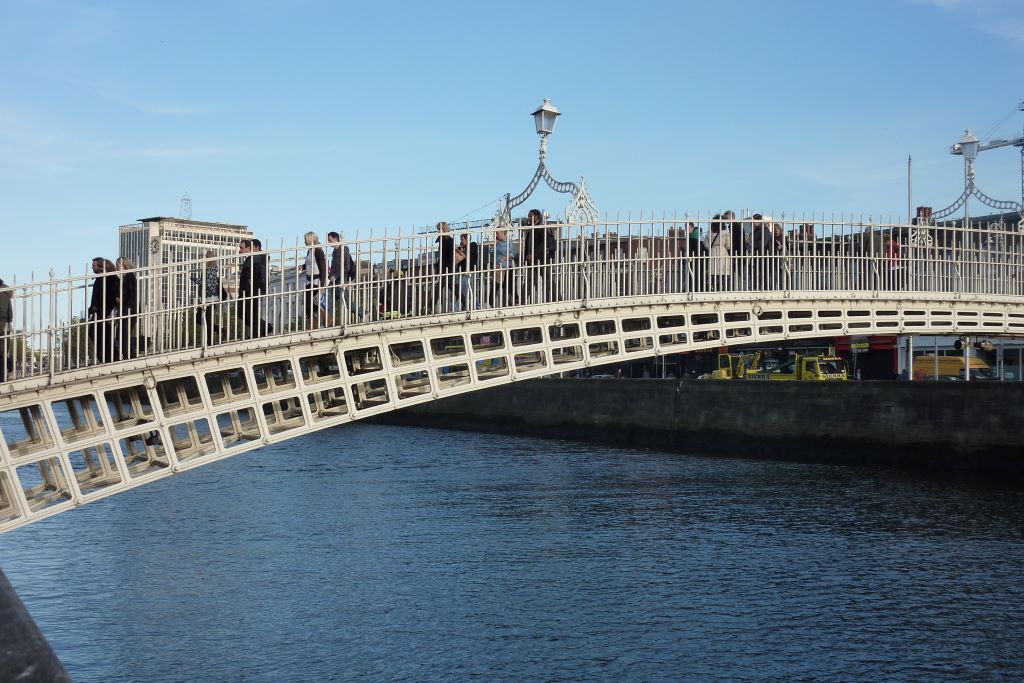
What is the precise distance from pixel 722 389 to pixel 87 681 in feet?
96.4

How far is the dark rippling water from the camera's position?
1391cm

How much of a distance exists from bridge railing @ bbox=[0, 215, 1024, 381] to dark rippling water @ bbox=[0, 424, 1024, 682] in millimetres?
4141

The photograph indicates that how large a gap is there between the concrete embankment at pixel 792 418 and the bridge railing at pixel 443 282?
424 inches

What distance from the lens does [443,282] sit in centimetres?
1505

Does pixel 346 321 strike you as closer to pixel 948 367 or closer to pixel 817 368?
pixel 817 368

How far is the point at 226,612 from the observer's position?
16.1m

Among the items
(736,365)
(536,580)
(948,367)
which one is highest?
(736,365)

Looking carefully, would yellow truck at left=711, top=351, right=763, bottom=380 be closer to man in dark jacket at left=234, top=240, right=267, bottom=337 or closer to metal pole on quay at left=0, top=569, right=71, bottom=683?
man in dark jacket at left=234, top=240, right=267, bottom=337

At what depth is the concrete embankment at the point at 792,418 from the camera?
3059cm

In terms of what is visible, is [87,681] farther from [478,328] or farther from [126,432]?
[478,328]

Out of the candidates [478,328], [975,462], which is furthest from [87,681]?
[975,462]

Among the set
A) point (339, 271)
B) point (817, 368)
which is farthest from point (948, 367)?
point (339, 271)

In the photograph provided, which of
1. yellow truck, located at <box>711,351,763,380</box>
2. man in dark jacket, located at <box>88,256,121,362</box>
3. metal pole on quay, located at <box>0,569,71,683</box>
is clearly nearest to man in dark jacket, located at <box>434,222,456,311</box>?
man in dark jacket, located at <box>88,256,121,362</box>

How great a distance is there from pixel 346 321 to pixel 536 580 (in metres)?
6.53
